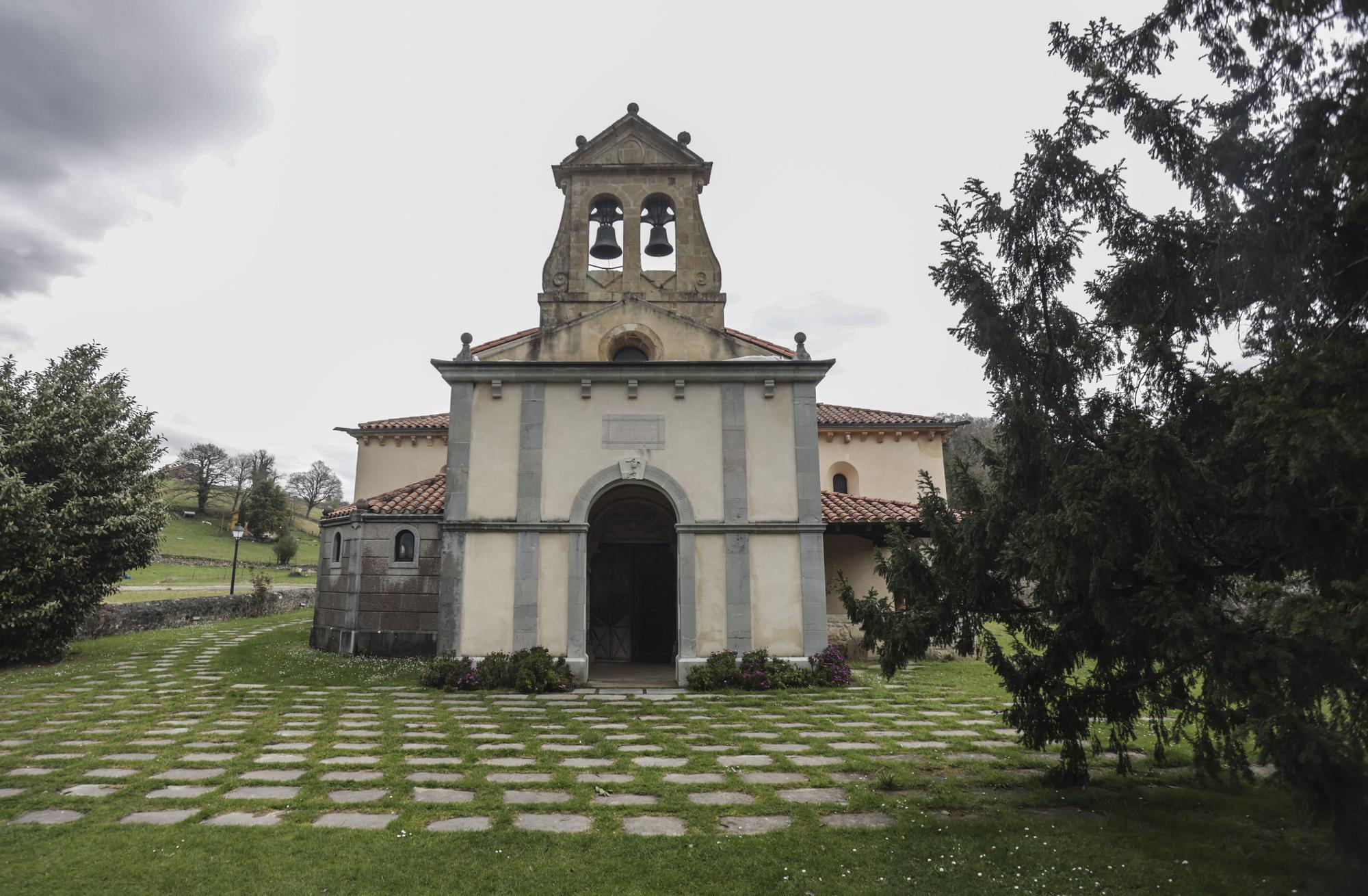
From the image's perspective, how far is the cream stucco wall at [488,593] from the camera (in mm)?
12211

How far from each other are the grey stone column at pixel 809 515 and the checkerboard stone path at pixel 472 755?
128 centimetres

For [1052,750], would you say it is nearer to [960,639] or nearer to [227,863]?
[960,639]

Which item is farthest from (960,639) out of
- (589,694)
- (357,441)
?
(357,441)

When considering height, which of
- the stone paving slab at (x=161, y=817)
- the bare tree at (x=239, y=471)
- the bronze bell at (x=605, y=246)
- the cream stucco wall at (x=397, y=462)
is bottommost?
the stone paving slab at (x=161, y=817)

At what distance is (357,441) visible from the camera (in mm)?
21094

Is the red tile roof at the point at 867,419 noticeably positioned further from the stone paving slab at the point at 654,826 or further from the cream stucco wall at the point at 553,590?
→ the stone paving slab at the point at 654,826

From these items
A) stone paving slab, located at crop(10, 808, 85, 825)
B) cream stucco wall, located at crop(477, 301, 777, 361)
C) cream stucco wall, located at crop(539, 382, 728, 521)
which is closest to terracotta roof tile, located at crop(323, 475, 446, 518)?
cream stucco wall, located at crop(539, 382, 728, 521)

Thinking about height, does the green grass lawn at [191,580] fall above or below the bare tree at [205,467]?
below

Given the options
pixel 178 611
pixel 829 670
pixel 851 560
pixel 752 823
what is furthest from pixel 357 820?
pixel 178 611

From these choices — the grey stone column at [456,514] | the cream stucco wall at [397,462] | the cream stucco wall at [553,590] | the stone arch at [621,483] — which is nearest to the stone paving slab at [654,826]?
the cream stucco wall at [553,590]

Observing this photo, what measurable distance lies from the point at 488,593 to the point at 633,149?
9481 millimetres

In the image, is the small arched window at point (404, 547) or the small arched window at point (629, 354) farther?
the small arched window at point (404, 547)

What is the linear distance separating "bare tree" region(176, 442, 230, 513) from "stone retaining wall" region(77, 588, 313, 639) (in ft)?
135

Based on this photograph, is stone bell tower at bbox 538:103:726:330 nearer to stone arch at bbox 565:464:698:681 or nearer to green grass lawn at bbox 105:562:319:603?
stone arch at bbox 565:464:698:681
